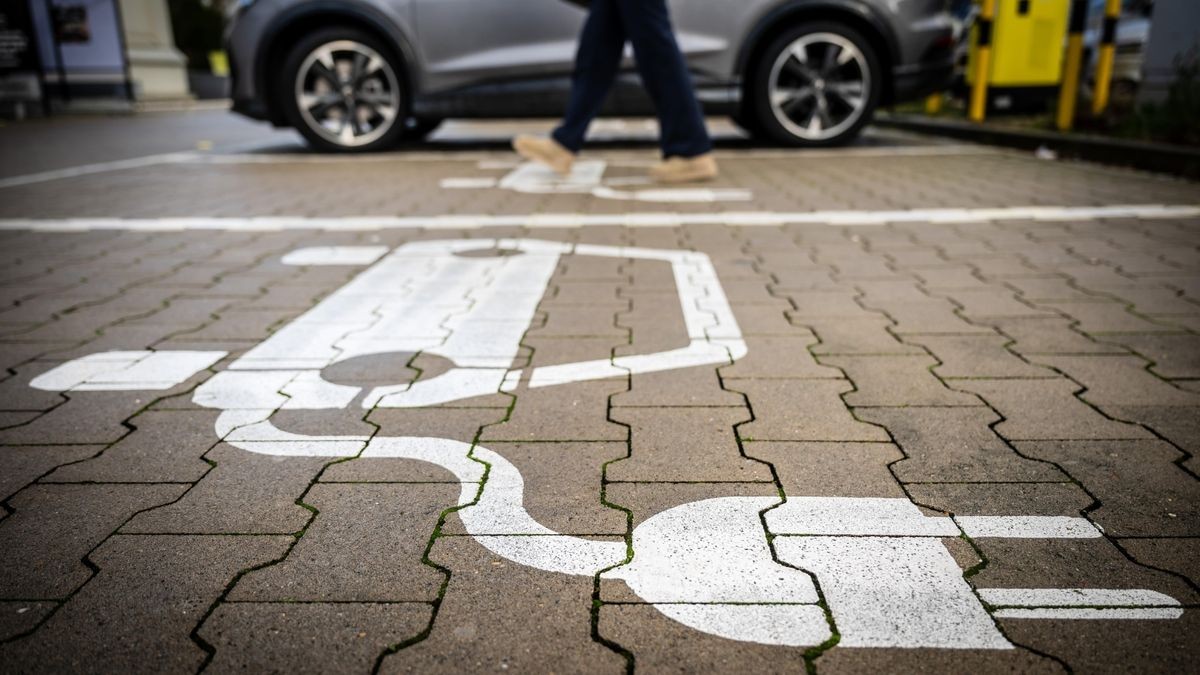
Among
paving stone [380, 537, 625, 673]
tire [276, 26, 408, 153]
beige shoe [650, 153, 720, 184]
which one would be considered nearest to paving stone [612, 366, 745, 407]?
paving stone [380, 537, 625, 673]

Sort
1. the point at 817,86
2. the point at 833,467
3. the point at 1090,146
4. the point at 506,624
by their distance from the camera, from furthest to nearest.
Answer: the point at 817,86 → the point at 1090,146 → the point at 833,467 → the point at 506,624

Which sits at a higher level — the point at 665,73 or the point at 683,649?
the point at 665,73

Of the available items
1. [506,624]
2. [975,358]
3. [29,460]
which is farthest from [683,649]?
[975,358]

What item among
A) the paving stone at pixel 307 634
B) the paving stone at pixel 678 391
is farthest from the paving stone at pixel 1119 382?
the paving stone at pixel 307 634

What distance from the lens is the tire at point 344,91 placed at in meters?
7.98

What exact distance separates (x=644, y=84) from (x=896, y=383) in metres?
4.18

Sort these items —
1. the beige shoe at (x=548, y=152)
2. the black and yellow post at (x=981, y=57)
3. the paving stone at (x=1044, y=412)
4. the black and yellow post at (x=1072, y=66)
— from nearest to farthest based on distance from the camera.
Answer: the paving stone at (x=1044, y=412), the beige shoe at (x=548, y=152), the black and yellow post at (x=1072, y=66), the black and yellow post at (x=981, y=57)

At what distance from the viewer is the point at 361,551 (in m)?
1.78

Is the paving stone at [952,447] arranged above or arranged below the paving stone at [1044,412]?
above

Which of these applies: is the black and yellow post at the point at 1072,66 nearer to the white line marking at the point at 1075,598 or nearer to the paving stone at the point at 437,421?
the paving stone at the point at 437,421

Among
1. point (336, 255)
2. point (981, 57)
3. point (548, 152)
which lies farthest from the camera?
point (981, 57)

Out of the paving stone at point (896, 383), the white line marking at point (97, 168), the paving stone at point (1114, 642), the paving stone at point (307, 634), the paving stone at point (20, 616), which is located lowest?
the paving stone at point (1114, 642)

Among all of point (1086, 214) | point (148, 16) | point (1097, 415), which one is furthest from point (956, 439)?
point (148, 16)

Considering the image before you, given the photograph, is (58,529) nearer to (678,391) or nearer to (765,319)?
(678,391)
